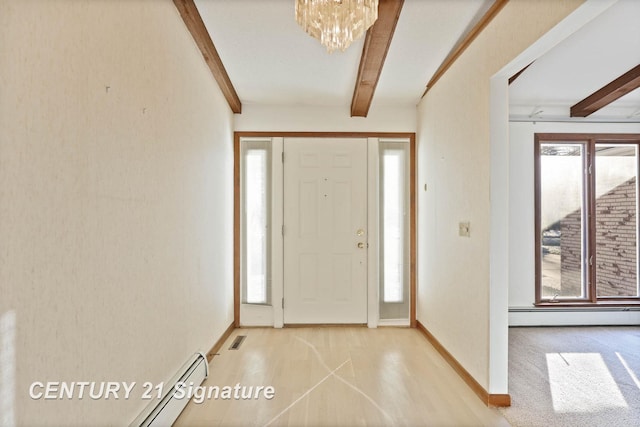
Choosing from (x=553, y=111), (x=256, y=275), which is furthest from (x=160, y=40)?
(x=553, y=111)

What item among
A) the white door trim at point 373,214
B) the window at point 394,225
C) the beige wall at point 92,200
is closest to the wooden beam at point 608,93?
the window at point 394,225

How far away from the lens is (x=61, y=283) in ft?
3.79

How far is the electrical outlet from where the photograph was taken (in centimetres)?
253

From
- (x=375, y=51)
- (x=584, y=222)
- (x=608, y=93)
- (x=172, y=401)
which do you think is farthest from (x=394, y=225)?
(x=172, y=401)

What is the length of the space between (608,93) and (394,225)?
2.48 metres

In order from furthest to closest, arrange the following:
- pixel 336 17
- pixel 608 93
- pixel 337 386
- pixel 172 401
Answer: pixel 608 93
pixel 337 386
pixel 172 401
pixel 336 17

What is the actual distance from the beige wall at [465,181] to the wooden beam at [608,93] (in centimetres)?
177

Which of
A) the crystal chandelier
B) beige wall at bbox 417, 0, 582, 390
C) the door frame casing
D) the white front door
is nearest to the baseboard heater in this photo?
the door frame casing

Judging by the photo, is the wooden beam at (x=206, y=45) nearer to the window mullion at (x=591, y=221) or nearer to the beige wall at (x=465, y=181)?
the beige wall at (x=465, y=181)

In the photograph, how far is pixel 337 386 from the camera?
245 cm

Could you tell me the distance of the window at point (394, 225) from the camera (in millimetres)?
3910

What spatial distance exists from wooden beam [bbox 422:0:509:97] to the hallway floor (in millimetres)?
2502

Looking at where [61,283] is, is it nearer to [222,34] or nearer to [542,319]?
[222,34]

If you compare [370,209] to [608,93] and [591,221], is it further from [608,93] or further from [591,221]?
[608,93]
